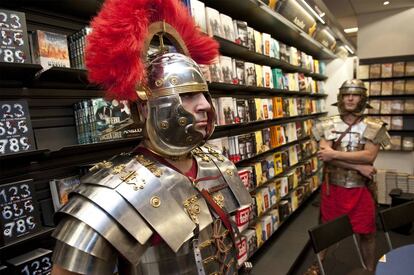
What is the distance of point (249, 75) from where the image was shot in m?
2.89

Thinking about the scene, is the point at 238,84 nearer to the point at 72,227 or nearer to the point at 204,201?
the point at 204,201

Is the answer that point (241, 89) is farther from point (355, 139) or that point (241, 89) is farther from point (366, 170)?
point (366, 170)

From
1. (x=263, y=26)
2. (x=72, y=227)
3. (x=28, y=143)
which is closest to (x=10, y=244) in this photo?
(x=28, y=143)

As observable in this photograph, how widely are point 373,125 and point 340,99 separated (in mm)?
365

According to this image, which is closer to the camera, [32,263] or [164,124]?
[164,124]

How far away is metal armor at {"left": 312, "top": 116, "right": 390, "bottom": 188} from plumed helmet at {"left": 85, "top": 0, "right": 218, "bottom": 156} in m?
1.93

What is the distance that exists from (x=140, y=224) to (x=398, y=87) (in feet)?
18.8

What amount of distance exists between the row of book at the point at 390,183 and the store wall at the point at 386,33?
7.05ft

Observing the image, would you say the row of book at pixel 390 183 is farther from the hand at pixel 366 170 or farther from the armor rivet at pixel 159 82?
the armor rivet at pixel 159 82

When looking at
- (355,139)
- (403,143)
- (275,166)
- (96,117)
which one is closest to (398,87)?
(403,143)

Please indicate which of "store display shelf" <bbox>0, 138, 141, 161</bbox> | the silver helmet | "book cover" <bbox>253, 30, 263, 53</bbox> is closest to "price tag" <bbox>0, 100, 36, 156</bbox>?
"store display shelf" <bbox>0, 138, 141, 161</bbox>

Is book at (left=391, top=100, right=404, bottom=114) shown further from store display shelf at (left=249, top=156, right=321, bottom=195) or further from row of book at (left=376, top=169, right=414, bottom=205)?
store display shelf at (left=249, top=156, right=321, bottom=195)

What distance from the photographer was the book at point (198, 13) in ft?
6.51

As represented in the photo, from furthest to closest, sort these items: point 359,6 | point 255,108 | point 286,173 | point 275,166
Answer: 1. point 359,6
2. point 286,173
3. point 275,166
4. point 255,108
